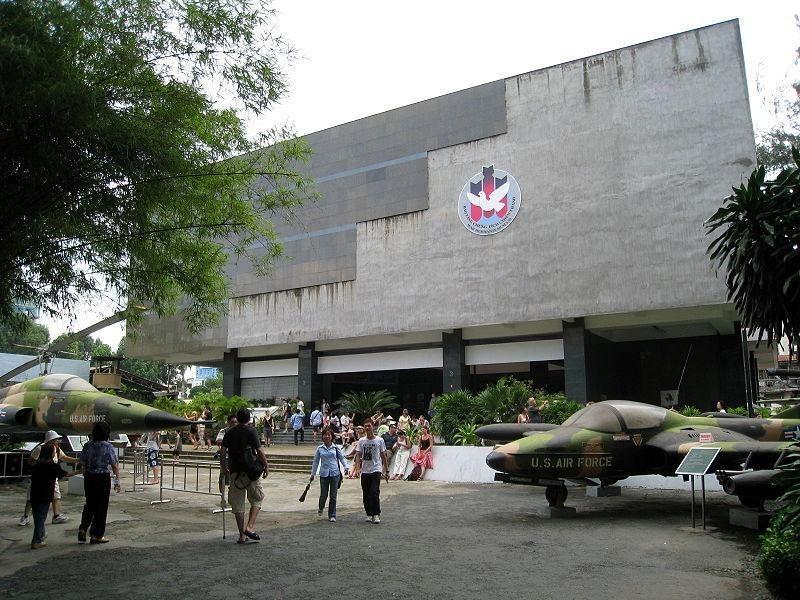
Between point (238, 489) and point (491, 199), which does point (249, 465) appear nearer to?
point (238, 489)

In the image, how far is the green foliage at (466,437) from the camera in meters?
20.2

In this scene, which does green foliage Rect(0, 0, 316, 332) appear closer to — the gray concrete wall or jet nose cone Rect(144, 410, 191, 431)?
jet nose cone Rect(144, 410, 191, 431)

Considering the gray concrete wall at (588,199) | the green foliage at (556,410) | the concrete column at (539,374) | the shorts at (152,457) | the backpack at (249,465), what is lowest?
the shorts at (152,457)

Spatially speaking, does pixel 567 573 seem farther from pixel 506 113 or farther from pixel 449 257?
pixel 506 113

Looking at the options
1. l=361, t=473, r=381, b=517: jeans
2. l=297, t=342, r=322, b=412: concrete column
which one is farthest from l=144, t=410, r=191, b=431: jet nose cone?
l=297, t=342, r=322, b=412: concrete column

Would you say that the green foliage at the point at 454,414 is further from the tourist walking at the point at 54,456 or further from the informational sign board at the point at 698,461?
the tourist walking at the point at 54,456

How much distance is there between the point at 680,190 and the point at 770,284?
17579 millimetres

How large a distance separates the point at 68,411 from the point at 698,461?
1318 cm

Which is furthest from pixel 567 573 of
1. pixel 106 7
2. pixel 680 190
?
pixel 680 190

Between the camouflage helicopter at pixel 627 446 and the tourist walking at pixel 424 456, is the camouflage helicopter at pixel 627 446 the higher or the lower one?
the higher one

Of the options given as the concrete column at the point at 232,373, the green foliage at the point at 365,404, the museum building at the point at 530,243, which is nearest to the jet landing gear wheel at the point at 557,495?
the museum building at the point at 530,243

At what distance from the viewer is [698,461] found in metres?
9.95

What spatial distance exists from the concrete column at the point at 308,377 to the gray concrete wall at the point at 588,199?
5082 mm

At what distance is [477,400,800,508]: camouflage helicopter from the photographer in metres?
10.9
